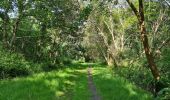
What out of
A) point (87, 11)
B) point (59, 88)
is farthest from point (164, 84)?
point (87, 11)

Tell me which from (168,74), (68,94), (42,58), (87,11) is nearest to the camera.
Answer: (168,74)

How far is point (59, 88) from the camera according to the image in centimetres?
1984

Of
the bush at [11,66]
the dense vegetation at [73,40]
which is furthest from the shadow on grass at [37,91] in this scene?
the bush at [11,66]

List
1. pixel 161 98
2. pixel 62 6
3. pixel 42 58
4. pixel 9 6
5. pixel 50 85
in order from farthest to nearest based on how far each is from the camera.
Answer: pixel 42 58, pixel 62 6, pixel 9 6, pixel 50 85, pixel 161 98

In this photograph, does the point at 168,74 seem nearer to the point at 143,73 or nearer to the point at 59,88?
the point at 143,73

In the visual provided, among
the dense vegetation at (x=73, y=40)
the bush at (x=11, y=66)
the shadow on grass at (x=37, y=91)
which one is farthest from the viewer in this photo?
the bush at (x=11, y=66)

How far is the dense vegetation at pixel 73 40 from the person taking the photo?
15957 mm

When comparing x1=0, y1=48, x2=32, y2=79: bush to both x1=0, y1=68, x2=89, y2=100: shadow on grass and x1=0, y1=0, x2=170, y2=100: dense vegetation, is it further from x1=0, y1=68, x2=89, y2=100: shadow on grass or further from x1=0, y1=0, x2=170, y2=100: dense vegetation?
x1=0, y1=68, x2=89, y2=100: shadow on grass

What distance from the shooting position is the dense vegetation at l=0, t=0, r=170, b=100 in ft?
52.4

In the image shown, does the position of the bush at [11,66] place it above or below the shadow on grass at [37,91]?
above

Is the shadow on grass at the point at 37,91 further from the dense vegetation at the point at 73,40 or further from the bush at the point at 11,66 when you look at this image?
the bush at the point at 11,66

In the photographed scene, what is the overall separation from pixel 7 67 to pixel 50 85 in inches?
427

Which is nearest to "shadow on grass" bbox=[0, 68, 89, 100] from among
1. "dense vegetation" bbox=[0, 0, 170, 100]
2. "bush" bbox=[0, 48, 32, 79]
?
"dense vegetation" bbox=[0, 0, 170, 100]

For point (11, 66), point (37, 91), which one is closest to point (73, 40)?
point (11, 66)
